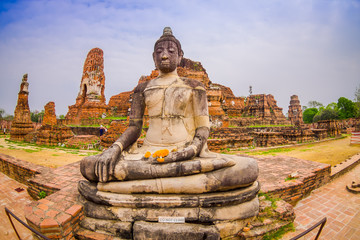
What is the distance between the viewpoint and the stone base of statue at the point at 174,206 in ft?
6.38

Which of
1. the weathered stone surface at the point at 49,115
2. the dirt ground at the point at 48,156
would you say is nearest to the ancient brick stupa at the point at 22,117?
the weathered stone surface at the point at 49,115

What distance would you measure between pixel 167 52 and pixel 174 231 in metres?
2.33

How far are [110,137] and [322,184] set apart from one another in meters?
7.48

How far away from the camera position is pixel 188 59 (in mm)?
23266

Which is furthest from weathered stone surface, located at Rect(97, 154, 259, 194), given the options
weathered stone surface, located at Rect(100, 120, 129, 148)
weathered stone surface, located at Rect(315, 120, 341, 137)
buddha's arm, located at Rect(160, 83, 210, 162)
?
weathered stone surface, located at Rect(315, 120, 341, 137)

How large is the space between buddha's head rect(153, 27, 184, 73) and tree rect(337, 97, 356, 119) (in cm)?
4339

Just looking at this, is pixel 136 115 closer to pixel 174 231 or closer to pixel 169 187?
pixel 169 187

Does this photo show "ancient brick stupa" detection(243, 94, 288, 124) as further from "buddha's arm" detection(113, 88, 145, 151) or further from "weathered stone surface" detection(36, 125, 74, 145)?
"buddha's arm" detection(113, 88, 145, 151)

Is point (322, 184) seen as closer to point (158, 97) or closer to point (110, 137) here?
point (158, 97)

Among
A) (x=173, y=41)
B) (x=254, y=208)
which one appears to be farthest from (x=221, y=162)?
(x=173, y=41)

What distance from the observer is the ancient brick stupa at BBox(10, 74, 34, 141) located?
11933mm

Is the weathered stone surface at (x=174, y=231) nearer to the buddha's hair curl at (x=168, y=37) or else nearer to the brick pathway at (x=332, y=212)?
the brick pathway at (x=332, y=212)

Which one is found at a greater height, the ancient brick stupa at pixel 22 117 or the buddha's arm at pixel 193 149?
the ancient brick stupa at pixel 22 117

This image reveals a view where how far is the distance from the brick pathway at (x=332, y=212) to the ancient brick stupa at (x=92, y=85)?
18041mm
